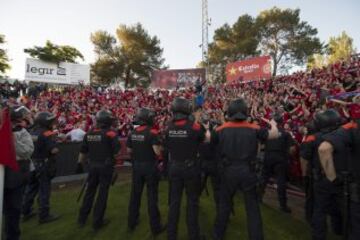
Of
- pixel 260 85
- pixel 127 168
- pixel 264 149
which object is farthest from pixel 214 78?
pixel 264 149

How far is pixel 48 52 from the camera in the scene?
35.6 m

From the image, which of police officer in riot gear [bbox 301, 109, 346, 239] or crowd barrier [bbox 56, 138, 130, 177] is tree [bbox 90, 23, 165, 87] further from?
police officer in riot gear [bbox 301, 109, 346, 239]

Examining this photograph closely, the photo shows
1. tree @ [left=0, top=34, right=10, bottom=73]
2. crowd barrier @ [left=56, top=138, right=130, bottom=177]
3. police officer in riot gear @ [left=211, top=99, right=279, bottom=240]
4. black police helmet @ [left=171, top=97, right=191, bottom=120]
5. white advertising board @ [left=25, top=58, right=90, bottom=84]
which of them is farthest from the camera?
tree @ [left=0, top=34, right=10, bottom=73]

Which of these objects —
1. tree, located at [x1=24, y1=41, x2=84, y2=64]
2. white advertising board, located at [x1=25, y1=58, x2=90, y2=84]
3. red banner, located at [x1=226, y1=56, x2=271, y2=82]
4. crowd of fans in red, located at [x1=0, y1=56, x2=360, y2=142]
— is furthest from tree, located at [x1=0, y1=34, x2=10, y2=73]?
red banner, located at [x1=226, y1=56, x2=271, y2=82]

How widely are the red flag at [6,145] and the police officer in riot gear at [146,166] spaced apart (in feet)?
6.72

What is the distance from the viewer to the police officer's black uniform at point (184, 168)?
505 cm

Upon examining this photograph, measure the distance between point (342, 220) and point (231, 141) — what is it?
2.54 meters

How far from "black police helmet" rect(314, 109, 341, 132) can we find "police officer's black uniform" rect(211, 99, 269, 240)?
103cm

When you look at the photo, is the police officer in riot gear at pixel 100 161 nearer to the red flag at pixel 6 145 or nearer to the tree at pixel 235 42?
the red flag at pixel 6 145

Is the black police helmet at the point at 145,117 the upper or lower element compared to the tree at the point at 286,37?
lower

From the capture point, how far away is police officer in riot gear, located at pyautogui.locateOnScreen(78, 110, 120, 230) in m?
6.06

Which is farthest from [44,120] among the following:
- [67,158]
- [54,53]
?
[54,53]

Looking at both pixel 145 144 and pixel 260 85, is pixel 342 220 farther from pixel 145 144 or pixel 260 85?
pixel 260 85

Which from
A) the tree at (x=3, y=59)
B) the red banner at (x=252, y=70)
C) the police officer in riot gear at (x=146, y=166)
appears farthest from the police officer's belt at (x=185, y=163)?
the tree at (x=3, y=59)
